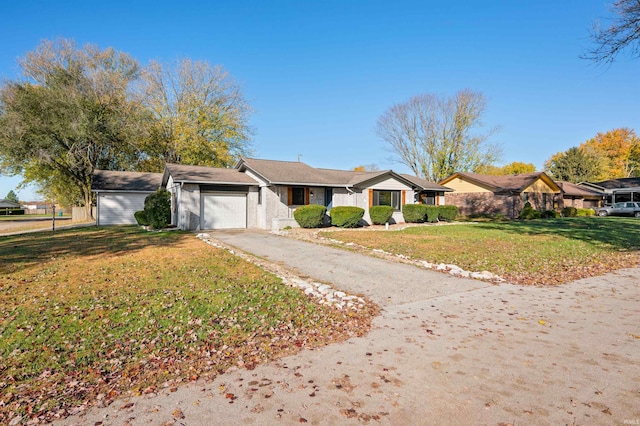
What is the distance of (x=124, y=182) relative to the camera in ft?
83.4

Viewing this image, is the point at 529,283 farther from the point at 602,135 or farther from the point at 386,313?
the point at 602,135

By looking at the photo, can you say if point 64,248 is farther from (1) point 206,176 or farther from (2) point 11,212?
(2) point 11,212

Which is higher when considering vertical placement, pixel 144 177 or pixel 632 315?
pixel 144 177

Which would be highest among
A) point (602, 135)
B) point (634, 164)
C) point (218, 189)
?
point (602, 135)

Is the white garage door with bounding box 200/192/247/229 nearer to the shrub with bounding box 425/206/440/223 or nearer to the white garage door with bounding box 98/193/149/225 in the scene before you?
the white garage door with bounding box 98/193/149/225

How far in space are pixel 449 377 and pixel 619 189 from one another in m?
47.8

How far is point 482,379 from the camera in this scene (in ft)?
11.5

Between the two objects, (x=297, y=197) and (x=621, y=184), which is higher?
(x=621, y=184)

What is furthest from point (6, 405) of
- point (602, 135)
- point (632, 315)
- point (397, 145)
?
point (602, 135)

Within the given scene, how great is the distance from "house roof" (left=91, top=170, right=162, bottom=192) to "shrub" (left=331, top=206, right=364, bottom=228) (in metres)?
14.5

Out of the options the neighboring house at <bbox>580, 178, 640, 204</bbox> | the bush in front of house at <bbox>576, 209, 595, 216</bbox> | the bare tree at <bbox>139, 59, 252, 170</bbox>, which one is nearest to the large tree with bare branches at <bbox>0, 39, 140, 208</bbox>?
the bare tree at <bbox>139, 59, 252, 170</bbox>

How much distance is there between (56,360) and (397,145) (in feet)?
137

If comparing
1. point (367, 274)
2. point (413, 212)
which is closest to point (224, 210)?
point (413, 212)

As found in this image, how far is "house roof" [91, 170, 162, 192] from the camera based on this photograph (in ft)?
79.1
